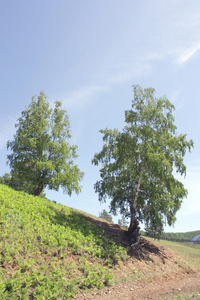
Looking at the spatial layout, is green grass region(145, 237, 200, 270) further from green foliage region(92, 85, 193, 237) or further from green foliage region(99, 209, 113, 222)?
green foliage region(99, 209, 113, 222)

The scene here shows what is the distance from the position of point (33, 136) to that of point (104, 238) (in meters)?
16.6

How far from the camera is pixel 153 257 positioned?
18.5 metres

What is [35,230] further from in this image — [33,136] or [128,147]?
[33,136]

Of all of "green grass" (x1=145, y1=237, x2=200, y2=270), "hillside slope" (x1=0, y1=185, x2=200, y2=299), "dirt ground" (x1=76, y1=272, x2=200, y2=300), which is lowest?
"green grass" (x1=145, y1=237, x2=200, y2=270)

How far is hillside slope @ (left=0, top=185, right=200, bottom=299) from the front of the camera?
8648mm

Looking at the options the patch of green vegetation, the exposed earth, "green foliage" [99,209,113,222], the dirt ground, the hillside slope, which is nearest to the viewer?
the patch of green vegetation

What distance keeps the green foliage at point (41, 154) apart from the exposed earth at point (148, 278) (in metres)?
10.0

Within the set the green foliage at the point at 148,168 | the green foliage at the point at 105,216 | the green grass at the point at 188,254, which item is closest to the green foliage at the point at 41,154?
the green foliage at the point at 148,168

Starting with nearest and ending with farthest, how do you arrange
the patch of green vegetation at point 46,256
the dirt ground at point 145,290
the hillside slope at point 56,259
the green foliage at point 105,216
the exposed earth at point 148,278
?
the patch of green vegetation at point 46,256, the hillside slope at point 56,259, the dirt ground at point 145,290, the exposed earth at point 148,278, the green foliage at point 105,216

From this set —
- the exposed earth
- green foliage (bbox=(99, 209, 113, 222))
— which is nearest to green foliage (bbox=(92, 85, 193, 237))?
the exposed earth

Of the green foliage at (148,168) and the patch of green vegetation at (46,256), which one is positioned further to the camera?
the green foliage at (148,168)

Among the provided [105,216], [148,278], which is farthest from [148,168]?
[105,216]

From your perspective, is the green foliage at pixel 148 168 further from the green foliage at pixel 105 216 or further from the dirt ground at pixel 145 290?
the green foliage at pixel 105 216

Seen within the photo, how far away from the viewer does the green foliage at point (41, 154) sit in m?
26.2
